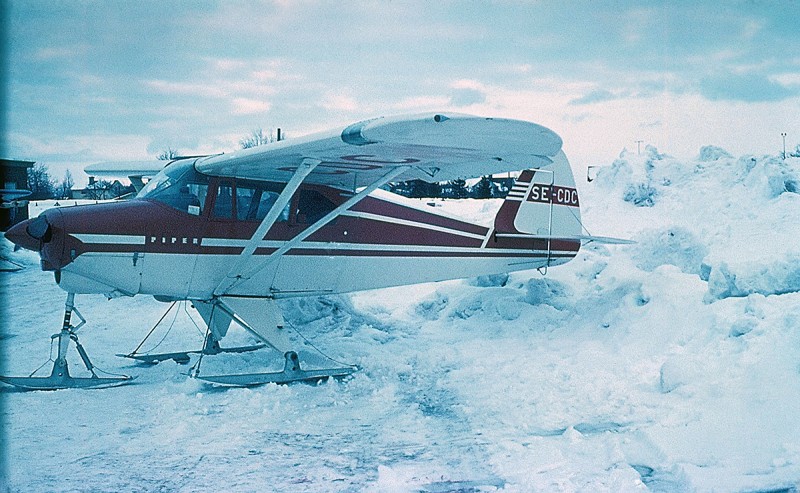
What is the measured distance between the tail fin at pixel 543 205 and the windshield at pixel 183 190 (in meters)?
3.79

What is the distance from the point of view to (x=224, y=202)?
5.79m

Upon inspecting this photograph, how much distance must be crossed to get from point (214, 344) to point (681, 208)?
29.4ft

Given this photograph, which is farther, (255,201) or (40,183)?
(255,201)

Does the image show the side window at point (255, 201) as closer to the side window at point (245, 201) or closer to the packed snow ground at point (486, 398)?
the side window at point (245, 201)

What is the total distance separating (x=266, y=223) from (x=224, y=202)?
24.2 inches

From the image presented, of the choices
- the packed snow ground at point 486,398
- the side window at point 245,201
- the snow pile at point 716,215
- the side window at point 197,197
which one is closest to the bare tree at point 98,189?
the packed snow ground at point 486,398

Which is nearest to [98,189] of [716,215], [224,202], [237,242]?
[224,202]

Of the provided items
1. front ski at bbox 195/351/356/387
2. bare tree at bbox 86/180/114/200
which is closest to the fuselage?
front ski at bbox 195/351/356/387

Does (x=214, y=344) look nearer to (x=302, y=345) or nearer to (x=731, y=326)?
(x=302, y=345)

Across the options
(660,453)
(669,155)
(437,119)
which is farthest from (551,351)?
(669,155)

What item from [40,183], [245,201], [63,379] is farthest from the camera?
[245,201]

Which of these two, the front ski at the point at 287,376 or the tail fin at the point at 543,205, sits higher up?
the tail fin at the point at 543,205

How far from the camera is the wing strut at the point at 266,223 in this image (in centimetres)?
520

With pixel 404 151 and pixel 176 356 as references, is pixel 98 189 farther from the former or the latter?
pixel 404 151
